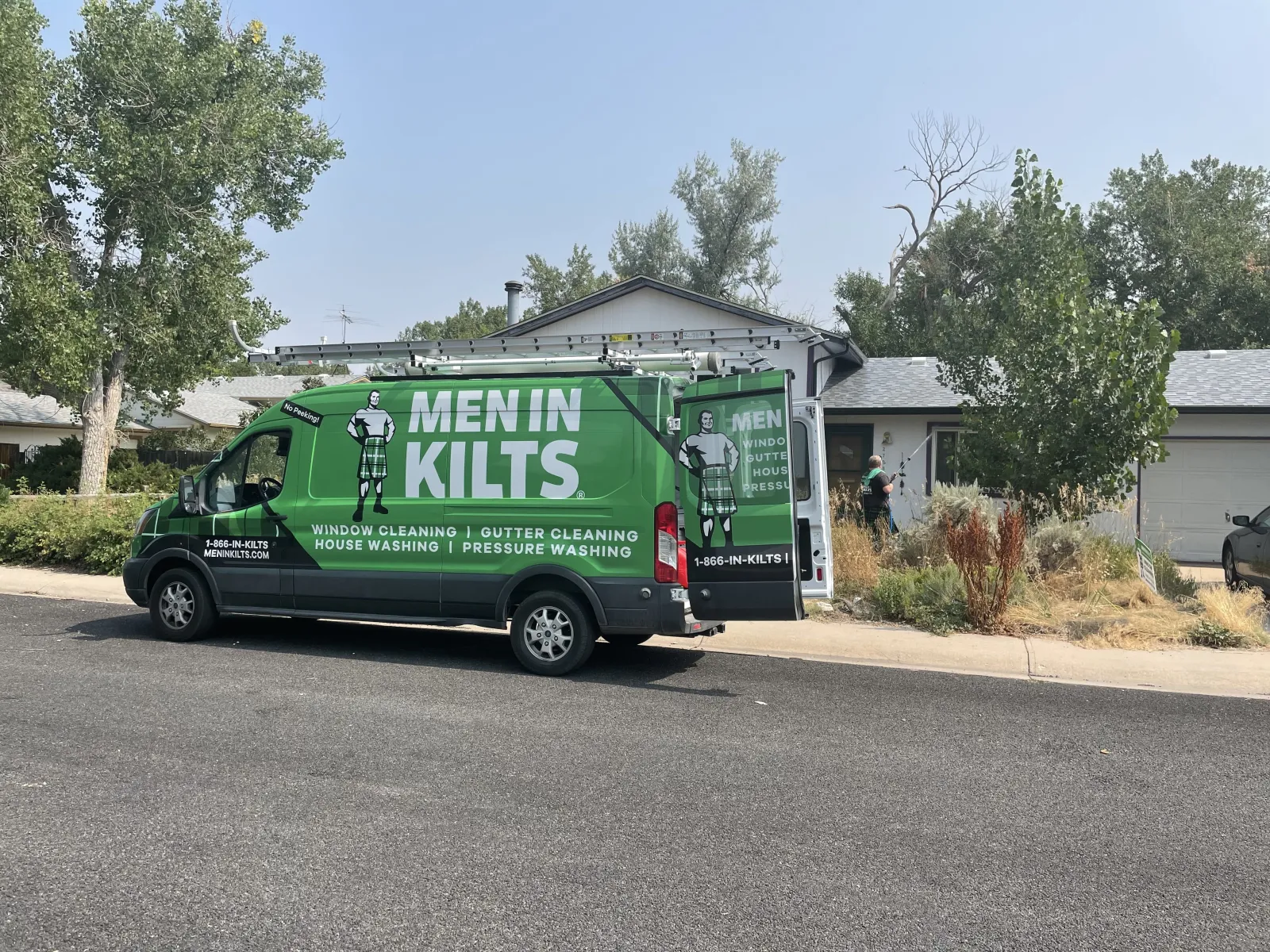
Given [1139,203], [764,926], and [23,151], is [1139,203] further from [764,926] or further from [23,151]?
[764,926]

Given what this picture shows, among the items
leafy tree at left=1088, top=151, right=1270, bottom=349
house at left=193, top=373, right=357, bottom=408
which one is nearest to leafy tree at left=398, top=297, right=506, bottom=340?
house at left=193, top=373, right=357, bottom=408

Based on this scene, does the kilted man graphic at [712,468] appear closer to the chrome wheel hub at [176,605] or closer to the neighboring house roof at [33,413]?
the chrome wheel hub at [176,605]

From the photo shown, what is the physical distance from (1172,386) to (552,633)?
14.1 meters

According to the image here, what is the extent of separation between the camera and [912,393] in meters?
18.9

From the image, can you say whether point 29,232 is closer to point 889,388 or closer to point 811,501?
point 889,388

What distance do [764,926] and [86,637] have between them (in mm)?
7828

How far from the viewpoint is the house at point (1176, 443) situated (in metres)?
16.5

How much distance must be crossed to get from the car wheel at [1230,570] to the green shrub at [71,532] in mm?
13943

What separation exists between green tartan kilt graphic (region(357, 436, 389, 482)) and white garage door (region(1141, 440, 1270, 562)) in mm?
12943

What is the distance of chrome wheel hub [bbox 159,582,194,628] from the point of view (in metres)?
9.23

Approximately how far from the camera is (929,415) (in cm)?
1830

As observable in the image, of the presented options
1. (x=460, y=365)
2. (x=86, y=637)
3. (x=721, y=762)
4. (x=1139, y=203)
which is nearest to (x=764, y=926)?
(x=721, y=762)

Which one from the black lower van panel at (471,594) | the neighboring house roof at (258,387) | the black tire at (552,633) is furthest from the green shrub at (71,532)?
the neighboring house roof at (258,387)

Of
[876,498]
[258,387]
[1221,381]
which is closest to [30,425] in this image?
[258,387]
